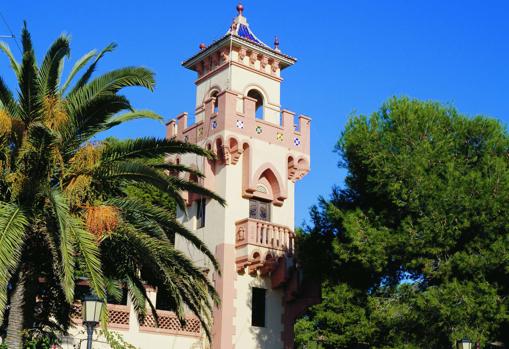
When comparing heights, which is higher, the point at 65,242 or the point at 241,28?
the point at 241,28

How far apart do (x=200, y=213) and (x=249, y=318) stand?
13.8 ft

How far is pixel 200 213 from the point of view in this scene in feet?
87.1

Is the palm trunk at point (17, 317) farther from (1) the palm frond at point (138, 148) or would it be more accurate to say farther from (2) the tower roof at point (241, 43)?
(2) the tower roof at point (241, 43)

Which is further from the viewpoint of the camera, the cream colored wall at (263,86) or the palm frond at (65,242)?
the cream colored wall at (263,86)

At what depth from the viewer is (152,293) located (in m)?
24.5

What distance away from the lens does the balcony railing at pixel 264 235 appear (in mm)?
24531

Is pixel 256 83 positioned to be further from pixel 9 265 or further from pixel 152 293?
pixel 9 265

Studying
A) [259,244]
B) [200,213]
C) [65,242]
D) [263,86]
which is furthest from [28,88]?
[263,86]

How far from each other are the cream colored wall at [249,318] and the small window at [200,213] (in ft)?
8.74

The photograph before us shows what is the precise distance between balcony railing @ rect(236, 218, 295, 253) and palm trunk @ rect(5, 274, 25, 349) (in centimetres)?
1165

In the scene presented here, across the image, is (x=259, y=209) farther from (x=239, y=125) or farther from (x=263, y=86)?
(x=263, y=86)

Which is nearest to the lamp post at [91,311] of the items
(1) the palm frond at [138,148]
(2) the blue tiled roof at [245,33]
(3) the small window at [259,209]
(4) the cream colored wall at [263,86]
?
(1) the palm frond at [138,148]

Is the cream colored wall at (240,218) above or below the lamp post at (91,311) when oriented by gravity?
above

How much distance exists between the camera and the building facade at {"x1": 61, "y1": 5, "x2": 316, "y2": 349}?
79.4 ft
